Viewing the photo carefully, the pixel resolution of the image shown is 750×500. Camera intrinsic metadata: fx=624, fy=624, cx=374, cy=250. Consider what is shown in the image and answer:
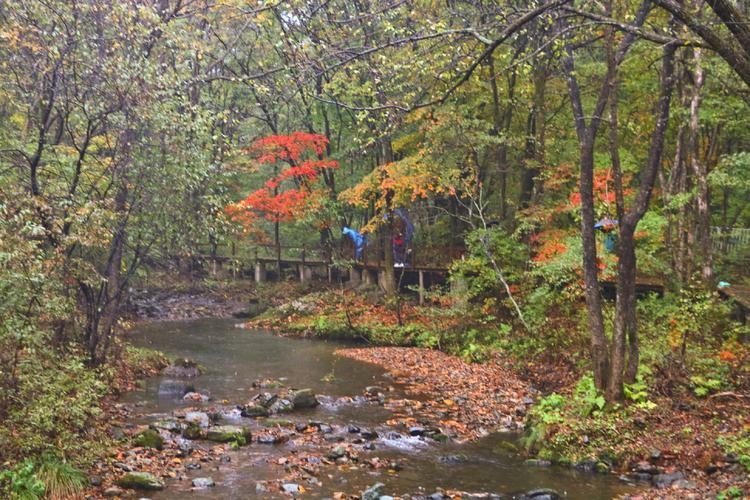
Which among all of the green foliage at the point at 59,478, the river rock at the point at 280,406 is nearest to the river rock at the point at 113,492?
the green foliage at the point at 59,478

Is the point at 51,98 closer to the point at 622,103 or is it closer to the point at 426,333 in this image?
the point at 426,333

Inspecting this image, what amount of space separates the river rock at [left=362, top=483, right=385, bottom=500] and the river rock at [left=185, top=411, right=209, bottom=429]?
386cm

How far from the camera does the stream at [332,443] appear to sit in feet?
25.8

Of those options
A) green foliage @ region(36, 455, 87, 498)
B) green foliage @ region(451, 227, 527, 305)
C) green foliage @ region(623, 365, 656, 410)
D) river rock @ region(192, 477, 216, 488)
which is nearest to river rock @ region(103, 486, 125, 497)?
green foliage @ region(36, 455, 87, 498)

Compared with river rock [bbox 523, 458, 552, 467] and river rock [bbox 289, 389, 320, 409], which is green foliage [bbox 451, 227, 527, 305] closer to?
river rock [bbox 289, 389, 320, 409]

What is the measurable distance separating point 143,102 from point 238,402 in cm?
598

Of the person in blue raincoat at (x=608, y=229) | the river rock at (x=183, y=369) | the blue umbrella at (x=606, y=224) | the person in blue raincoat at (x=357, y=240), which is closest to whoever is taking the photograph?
the river rock at (x=183, y=369)

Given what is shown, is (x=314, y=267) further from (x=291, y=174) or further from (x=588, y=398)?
(x=588, y=398)

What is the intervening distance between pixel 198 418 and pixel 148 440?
1666 mm

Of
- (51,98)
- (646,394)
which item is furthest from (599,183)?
(51,98)

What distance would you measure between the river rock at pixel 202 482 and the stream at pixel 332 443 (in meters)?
0.09

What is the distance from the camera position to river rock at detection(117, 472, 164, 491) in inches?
291

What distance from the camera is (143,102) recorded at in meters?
10.4

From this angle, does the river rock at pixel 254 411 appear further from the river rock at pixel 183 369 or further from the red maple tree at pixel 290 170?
the red maple tree at pixel 290 170
